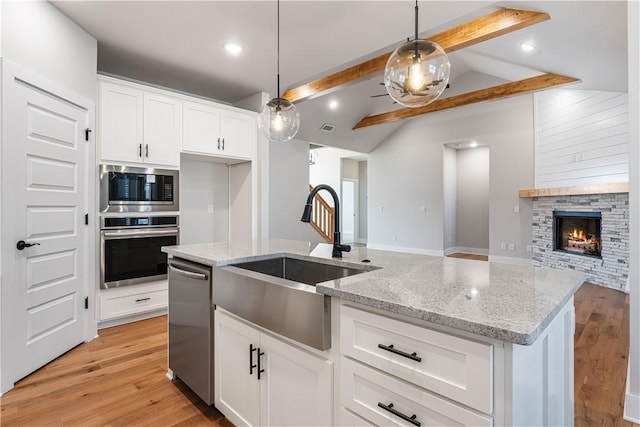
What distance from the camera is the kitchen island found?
82cm

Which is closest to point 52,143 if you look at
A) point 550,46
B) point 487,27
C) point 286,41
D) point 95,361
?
point 95,361

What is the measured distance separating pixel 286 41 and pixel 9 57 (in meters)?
2.11

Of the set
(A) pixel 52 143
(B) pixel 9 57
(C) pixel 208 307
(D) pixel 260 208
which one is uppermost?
(B) pixel 9 57

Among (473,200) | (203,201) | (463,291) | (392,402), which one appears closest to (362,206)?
(473,200)

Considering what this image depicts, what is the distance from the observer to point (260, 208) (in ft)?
14.4

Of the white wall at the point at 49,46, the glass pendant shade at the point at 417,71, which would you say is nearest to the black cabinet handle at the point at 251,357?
the glass pendant shade at the point at 417,71

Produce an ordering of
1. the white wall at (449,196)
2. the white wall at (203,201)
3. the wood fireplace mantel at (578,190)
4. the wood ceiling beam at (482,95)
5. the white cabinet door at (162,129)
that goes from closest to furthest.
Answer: the white cabinet door at (162,129)
the white wall at (203,201)
the wood fireplace mantel at (578,190)
the wood ceiling beam at (482,95)
the white wall at (449,196)

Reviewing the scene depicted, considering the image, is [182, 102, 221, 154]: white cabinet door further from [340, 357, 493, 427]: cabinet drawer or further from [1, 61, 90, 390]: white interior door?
[340, 357, 493, 427]: cabinet drawer

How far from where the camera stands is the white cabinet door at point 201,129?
3.68m

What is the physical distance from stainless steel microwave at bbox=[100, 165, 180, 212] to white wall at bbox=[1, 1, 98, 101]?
28.2 inches


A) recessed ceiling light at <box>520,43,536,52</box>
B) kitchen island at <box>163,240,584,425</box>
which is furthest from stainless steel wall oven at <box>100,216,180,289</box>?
recessed ceiling light at <box>520,43,536,52</box>

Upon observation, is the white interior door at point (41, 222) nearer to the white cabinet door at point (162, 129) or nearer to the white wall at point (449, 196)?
the white cabinet door at point (162, 129)

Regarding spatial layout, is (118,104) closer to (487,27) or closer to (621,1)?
(487,27)

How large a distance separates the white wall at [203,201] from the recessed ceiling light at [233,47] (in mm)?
1461
